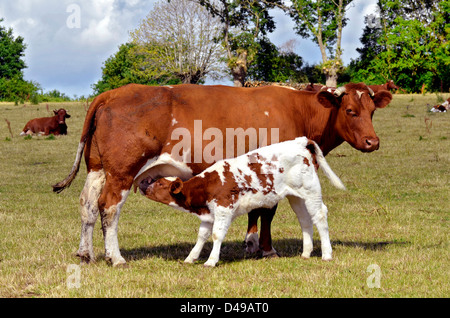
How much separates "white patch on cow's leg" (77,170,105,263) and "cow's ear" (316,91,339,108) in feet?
10.1

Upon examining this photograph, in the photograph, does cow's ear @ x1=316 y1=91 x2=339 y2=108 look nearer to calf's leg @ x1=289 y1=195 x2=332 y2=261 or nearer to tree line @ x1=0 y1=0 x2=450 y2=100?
calf's leg @ x1=289 y1=195 x2=332 y2=261

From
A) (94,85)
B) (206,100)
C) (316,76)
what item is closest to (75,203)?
(206,100)

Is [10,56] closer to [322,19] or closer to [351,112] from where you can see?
[322,19]

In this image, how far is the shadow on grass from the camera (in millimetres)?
7355

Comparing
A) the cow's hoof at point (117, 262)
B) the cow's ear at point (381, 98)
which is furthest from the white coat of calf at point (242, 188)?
the cow's ear at point (381, 98)

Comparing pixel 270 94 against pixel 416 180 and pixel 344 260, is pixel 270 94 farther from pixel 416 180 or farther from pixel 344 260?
pixel 416 180

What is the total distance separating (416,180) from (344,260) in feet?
25.3

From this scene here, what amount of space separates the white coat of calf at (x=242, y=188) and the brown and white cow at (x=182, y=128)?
286 millimetres

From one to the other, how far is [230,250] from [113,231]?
1860mm

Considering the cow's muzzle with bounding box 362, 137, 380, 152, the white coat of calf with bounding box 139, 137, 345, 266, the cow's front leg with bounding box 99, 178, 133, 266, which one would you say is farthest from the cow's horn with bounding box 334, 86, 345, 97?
the cow's front leg with bounding box 99, 178, 133, 266

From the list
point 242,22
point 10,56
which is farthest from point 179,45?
point 10,56

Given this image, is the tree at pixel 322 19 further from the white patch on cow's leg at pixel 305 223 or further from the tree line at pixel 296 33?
the white patch on cow's leg at pixel 305 223

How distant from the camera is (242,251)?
7.74 metres
